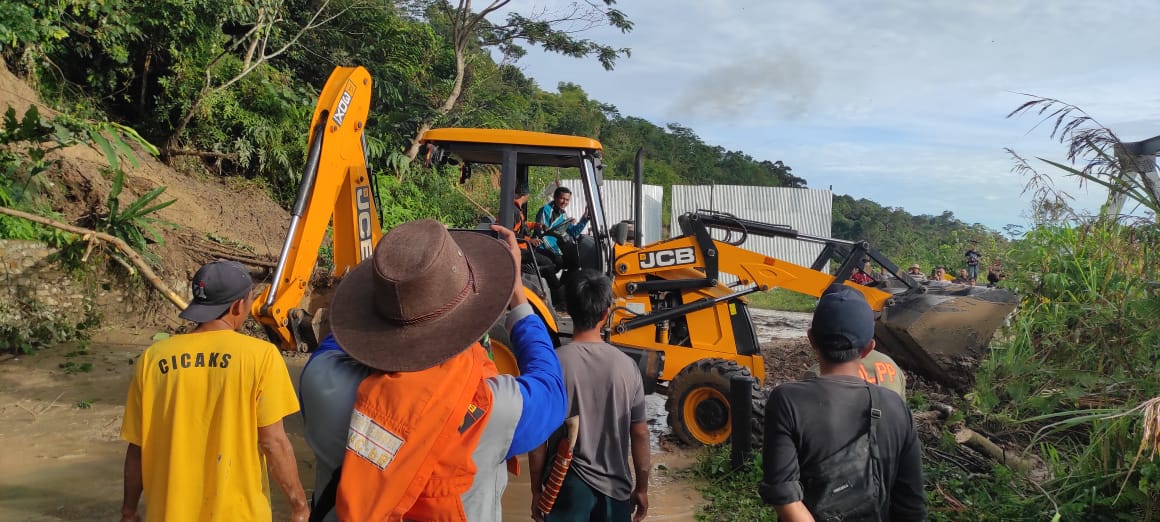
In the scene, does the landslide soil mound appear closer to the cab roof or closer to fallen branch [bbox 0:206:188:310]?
fallen branch [bbox 0:206:188:310]

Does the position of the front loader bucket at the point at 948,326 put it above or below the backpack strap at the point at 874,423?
below

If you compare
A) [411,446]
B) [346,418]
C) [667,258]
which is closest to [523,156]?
[667,258]

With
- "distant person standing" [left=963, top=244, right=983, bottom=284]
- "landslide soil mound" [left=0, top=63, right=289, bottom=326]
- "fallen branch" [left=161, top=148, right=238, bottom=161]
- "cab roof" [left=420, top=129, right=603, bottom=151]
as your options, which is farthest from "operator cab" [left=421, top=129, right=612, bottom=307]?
"distant person standing" [left=963, top=244, right=983, bottom=284]

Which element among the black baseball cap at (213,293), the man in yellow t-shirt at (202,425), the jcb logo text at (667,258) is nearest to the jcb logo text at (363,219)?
the jcb logo text at (667,258)

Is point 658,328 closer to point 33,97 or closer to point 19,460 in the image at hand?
point 19,460

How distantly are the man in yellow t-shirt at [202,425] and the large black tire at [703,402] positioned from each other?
3818mm

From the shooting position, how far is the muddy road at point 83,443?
15.5ft

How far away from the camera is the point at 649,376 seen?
622cm

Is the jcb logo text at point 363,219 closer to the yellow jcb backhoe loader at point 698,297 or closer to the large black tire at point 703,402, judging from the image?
the yellow jcb backhoe loader at point 698,297

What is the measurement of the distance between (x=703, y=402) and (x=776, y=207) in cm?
1648

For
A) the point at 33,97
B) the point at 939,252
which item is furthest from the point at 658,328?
the point at 939,252

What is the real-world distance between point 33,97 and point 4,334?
15.3ft

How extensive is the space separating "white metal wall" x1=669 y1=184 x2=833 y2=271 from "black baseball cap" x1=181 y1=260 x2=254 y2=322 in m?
18.6

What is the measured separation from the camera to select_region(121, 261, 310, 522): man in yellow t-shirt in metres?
2.45
